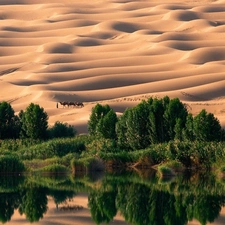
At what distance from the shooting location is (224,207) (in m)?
24.1

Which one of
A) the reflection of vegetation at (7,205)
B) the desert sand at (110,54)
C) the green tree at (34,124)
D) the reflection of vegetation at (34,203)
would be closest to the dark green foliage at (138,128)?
the green tree at (34,124)

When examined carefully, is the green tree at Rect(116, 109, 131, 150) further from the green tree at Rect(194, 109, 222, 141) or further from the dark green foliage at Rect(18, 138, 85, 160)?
the green tree at Rect(194, 109, 222, 141)

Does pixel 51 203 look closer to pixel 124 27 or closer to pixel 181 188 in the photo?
pixel 181 188

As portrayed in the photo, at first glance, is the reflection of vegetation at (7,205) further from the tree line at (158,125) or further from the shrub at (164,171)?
the tree line at (158,125)

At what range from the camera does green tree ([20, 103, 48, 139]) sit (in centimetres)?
4180

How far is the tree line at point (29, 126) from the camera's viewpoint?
41.9 m

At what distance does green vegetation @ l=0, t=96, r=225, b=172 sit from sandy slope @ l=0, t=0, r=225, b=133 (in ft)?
21.3

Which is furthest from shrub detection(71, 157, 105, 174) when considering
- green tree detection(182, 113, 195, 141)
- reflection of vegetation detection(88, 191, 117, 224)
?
reflection of vegetation detection(88, 191, 117, 224)

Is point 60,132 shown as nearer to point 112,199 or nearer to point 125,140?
point 125,140

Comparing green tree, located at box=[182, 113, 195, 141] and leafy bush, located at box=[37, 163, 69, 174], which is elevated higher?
green tree, located at box=[182, 113, 195, 141]

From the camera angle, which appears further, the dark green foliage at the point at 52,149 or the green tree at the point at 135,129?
the green tree at the point at 135,129

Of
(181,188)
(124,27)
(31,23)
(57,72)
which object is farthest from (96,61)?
(181,188)

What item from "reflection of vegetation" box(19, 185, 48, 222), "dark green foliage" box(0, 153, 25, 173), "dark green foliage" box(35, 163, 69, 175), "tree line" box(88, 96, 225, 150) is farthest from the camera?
"tree line" box(88, 96, 225, 150)

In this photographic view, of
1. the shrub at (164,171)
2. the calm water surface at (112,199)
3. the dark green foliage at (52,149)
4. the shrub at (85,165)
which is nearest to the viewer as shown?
the calm water surface at (112,199)
